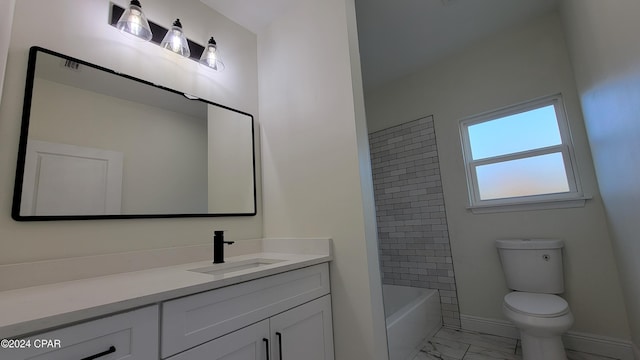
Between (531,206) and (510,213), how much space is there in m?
0.15

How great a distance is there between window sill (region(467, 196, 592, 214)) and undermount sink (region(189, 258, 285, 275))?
1.87 metres

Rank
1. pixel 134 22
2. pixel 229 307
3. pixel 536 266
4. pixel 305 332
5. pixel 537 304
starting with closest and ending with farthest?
pixel 229 307
pixel 305 332
pixel 134 22
pixel 537 304
pixel 536 266

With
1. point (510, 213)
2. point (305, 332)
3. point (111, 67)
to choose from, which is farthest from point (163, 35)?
point (510, 213)

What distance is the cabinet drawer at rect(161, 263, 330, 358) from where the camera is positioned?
844 mm

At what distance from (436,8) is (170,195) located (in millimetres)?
2302

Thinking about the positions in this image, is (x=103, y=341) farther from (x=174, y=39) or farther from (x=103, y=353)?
(x=174, y=39)

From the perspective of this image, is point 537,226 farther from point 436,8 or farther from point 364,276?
point 436,8

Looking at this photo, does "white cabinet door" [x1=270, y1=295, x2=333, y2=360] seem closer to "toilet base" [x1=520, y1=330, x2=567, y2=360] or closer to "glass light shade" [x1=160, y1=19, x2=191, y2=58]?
"toilet base" [x1=520, y1=330, x2=567, y2=360]

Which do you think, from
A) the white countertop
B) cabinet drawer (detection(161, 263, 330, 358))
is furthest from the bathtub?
the white countertop

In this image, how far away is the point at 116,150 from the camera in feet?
4.26

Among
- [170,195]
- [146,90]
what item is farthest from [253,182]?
[146,90]

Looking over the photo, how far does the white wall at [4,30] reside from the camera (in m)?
1.00

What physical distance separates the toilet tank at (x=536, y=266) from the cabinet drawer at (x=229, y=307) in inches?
63.9

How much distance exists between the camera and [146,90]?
143 cm
